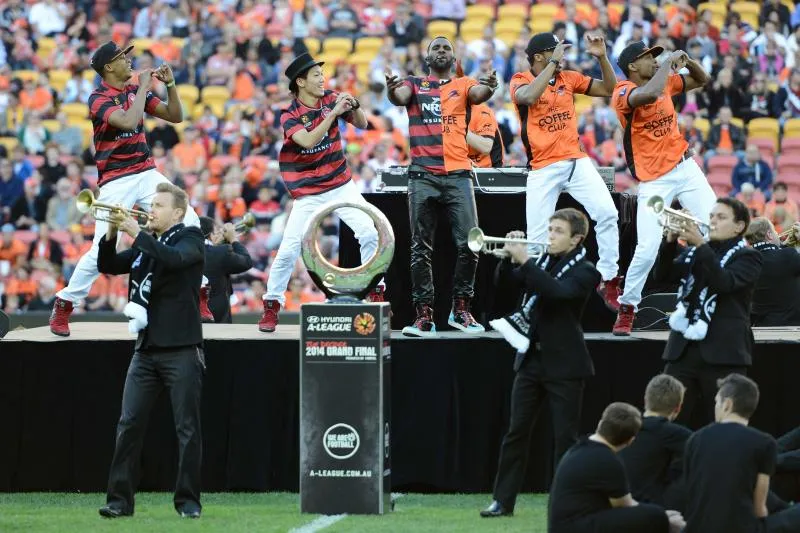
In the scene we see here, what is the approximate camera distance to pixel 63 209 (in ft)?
61.3

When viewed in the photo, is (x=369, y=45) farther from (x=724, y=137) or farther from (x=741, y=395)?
(x=741, y=395)

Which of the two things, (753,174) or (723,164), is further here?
(723,164)

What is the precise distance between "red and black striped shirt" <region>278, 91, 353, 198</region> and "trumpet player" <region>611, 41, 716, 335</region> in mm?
2120

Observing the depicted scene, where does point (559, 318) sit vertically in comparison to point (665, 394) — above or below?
above

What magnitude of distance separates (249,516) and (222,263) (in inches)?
154

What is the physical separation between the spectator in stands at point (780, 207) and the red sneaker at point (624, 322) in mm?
6309

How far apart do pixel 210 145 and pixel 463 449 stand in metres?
10.6

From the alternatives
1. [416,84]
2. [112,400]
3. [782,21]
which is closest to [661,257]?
[416,84]

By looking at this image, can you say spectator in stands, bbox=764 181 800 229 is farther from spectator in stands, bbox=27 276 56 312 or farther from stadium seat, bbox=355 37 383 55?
spectator in stands, bbox=27 276 56 312

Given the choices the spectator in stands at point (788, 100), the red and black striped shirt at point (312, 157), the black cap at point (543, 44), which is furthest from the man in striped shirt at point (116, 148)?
the spectator in stands at point (788, 100)

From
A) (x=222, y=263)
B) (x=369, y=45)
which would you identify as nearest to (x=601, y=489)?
(x=222, y=263)

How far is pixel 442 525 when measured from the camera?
8.52 m

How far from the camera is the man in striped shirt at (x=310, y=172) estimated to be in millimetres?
10461

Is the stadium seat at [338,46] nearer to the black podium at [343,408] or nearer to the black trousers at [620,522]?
the black podium at [343,408]
